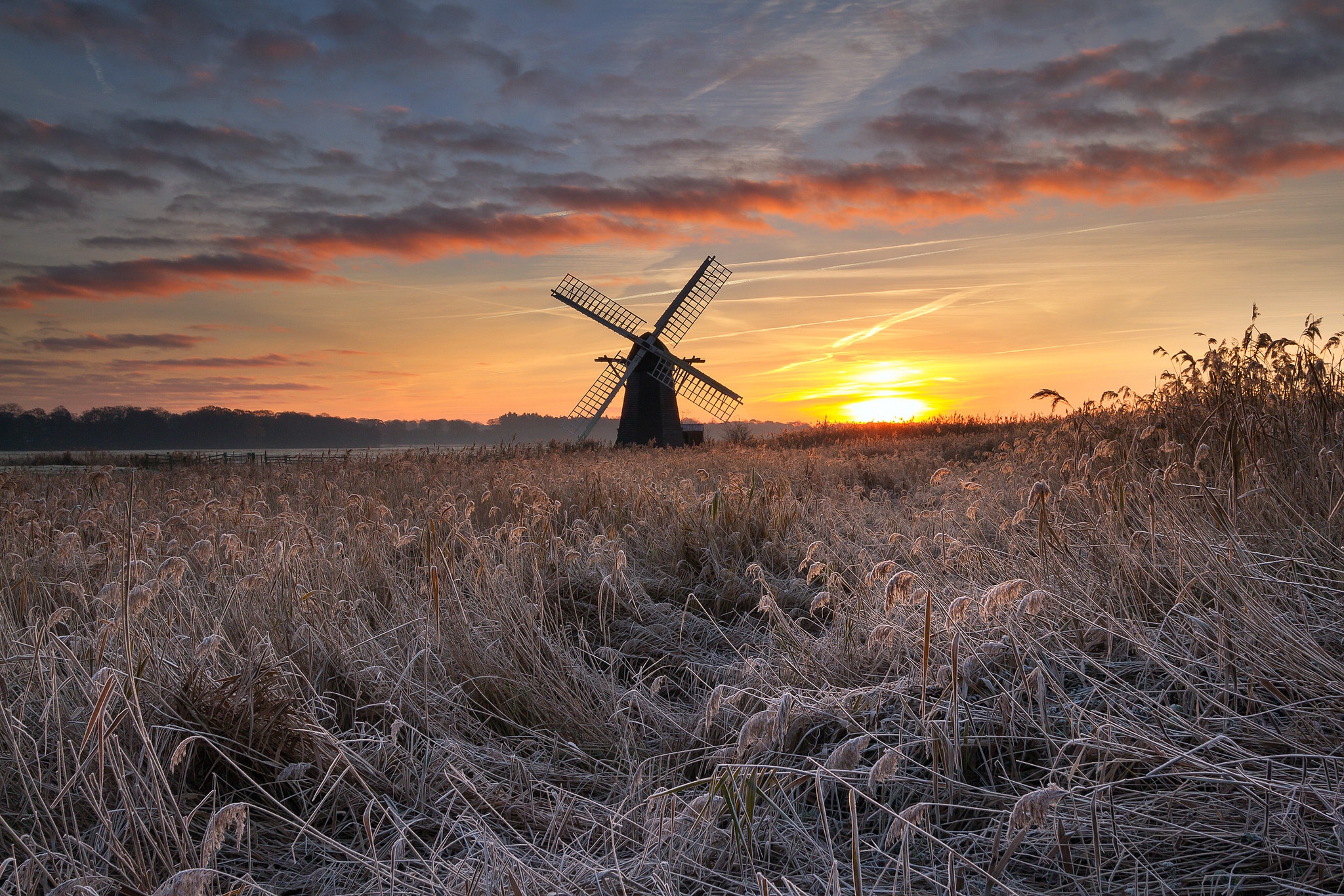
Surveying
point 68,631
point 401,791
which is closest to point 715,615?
point 401,791

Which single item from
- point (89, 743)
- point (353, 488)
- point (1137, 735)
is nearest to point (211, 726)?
point (89, 743)

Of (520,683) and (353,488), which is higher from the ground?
(353,488)

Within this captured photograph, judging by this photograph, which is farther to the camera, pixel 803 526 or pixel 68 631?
pixel 803 526

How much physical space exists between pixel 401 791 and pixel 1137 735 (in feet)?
8.62

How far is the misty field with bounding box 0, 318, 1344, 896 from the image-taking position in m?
2.08

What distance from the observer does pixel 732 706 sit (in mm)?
2895

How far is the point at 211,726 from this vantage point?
2900 mm

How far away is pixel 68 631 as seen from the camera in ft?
14.7

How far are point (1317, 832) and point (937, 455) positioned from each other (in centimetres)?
1342

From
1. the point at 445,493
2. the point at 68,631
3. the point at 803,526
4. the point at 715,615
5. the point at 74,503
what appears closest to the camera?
the point at 68,631

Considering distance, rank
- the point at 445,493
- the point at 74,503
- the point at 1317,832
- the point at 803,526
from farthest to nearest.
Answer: the point at 74,503 → the point at 445,493 → the point at 803,526 → the point at 1317,832

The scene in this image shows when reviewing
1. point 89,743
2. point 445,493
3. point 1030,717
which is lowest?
point 89,743

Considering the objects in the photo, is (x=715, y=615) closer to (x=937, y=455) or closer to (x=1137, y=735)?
(x=1137, y=735)

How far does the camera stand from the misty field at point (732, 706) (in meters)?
2.08
